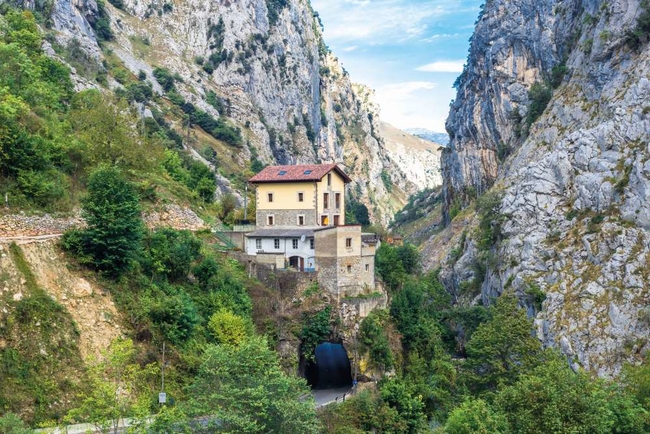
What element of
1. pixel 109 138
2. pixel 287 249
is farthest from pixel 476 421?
pixel 109 138

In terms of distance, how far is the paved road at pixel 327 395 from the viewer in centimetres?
4072

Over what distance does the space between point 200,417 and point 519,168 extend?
190 feet

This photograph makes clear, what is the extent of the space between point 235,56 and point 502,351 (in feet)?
354

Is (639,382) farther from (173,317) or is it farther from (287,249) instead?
(173,317)

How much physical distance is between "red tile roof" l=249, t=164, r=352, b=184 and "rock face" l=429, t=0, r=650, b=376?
18.8 metres

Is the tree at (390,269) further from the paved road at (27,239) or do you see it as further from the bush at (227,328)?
the paved road at (27,239)

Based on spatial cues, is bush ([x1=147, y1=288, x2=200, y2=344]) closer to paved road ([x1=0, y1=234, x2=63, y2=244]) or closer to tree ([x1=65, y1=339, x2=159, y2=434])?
tree ([x1=65, y1=339, x2=159, y2=434])

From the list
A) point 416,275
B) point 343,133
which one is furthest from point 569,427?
point 343,133

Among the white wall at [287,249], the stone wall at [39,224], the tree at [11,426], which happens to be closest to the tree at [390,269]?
the white wall at [287,249]

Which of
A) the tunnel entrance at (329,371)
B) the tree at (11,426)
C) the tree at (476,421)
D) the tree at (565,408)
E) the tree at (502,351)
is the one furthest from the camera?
the tunnel entrance at (329,371)

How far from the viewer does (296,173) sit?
52844 mm

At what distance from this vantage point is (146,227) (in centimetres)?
4212

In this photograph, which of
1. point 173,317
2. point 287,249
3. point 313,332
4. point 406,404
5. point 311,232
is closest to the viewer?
point 173,317

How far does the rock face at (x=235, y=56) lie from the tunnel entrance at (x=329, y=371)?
5457 centimetres
